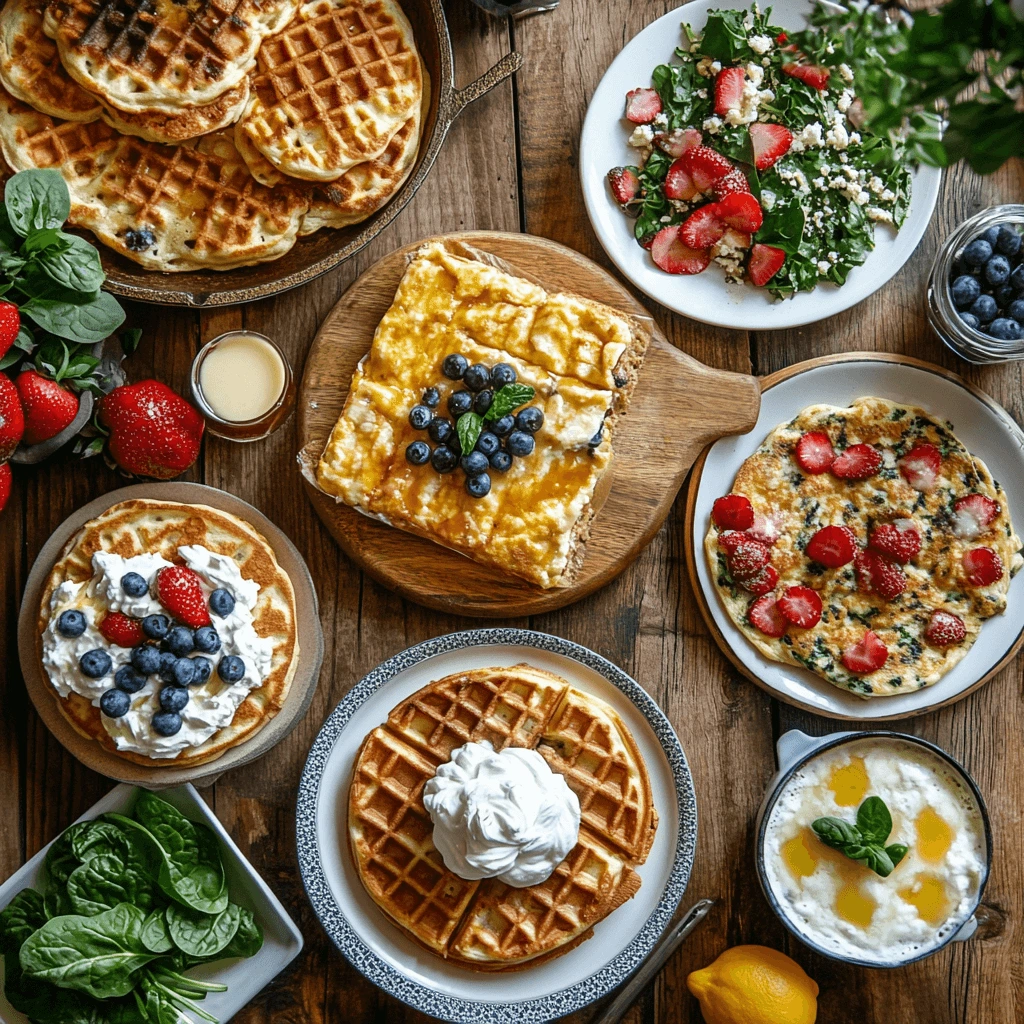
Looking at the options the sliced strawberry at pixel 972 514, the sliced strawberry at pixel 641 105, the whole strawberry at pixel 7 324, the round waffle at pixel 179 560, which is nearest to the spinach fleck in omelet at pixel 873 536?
the sliced strawberry at pixel 972 514

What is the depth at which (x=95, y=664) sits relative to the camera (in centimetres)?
272

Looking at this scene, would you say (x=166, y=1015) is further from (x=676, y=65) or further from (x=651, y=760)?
(x=676, y=65)

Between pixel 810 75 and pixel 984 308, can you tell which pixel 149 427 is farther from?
pixel 984 308

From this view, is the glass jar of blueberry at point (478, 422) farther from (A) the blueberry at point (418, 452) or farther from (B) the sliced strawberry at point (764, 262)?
(B) the sliced strawberry at point (764, 262)

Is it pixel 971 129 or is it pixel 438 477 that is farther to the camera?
pixel 438 477

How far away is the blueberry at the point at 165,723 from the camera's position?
274cm

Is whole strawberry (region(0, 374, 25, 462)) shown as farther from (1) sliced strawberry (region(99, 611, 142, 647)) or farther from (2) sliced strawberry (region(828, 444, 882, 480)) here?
(2) sliced strawberry (region(828, 444, 882, 480))

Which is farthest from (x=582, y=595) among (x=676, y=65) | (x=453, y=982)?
(x=676, y=65)

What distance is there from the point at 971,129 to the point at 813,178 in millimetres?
1626

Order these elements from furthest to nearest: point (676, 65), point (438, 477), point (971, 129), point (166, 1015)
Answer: point (676, 65)
point (438, 477)
point (166, 1015)
point (971, 129)

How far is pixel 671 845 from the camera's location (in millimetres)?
3066

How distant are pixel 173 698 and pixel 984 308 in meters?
2.71

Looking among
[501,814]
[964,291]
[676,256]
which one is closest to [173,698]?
[501,814]

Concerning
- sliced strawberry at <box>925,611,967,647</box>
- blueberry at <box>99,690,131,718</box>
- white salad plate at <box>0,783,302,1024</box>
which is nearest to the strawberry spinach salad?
sliced strawberry at <box>925,611,967,647</box>
